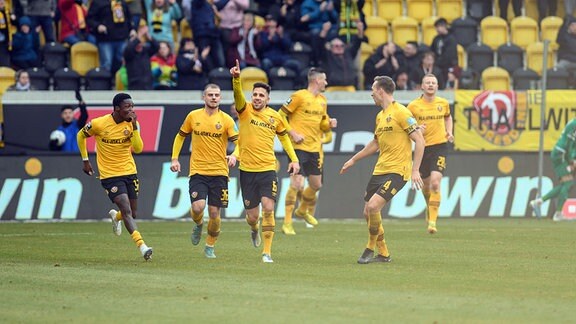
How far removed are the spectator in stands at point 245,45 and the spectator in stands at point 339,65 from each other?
1.77m

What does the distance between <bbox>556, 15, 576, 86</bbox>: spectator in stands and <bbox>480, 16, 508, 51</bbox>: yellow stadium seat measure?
1561mm

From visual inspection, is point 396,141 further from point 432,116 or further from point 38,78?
point 38,78

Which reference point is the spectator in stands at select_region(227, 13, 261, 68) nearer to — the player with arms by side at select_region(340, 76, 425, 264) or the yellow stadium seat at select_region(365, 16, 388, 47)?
the yellow stadium seat at select_region(365, 16, 388, 47)

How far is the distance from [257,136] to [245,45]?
43.4ft

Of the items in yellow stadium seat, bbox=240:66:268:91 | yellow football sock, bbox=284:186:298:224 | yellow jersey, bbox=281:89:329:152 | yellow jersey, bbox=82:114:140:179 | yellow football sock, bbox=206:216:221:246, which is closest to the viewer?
yellow football sock, bbox=206:216:221:246

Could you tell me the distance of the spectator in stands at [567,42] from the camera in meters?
33.4

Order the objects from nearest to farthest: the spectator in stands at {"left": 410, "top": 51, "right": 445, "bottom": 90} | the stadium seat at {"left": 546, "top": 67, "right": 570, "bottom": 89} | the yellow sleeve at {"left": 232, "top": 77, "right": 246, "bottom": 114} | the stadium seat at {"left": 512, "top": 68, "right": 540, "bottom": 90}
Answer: the yellow sleeve at {"left": 232, "top": 77, "right": 246, "bottom": 114} → the spectator in stands at {"left": 410, "top": 51, "right": 445, "bottom": 90} → the stadium seat at {"left": 546, "top": 67, "right": 570, "bottom": 89} → the stadium seat at {"left": 512, "top": 68, "right": 540, "bottom": 90}

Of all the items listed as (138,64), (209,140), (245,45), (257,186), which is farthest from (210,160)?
(245,45)

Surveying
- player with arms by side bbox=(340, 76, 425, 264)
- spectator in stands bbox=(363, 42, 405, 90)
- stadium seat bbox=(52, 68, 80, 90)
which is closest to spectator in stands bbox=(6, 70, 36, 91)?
stadium seat bbox=(52, 68, 80, 90)

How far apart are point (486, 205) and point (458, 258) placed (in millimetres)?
10553

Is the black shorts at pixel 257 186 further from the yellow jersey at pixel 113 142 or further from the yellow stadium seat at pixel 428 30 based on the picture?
the yellow stadium seat at pixel 428 30

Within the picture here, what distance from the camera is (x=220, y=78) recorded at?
3088 cm

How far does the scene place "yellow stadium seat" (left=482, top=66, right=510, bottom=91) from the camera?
107 ft

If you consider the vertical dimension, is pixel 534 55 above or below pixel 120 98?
below
